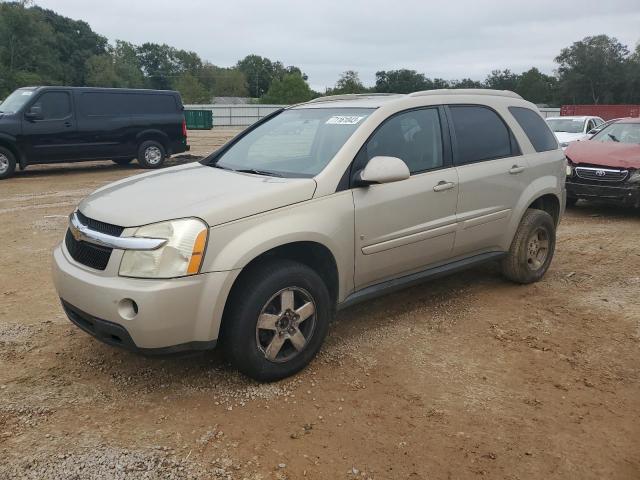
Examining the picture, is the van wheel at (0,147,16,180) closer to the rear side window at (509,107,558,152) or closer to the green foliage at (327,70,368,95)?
the rear side window at (509,107,558,152)

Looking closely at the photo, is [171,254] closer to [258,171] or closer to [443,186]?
[258,171]

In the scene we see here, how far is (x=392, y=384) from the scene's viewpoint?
3455 millimetres

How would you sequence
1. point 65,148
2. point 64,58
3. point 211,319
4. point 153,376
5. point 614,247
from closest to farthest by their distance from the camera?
point 211,319
point 153,376
point 614,247
point 65,148
point 64,58

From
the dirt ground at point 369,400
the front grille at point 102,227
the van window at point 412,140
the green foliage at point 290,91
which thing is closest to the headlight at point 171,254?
the front grille at point 102,227

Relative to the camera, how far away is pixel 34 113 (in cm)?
1240

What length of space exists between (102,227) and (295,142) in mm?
1650

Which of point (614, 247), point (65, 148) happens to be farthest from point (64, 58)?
point (614, 247)

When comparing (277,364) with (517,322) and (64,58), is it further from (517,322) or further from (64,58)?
(64,58)

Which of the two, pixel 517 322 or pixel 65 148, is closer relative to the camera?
pixel 517 322

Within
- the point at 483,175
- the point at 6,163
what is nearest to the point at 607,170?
the point at 483,175

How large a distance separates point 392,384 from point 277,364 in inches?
28.5

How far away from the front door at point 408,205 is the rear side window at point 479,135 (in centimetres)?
18

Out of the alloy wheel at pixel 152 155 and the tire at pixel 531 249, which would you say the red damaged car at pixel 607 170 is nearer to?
the tire at pixel 531 249

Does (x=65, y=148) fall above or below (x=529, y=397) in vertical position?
above
